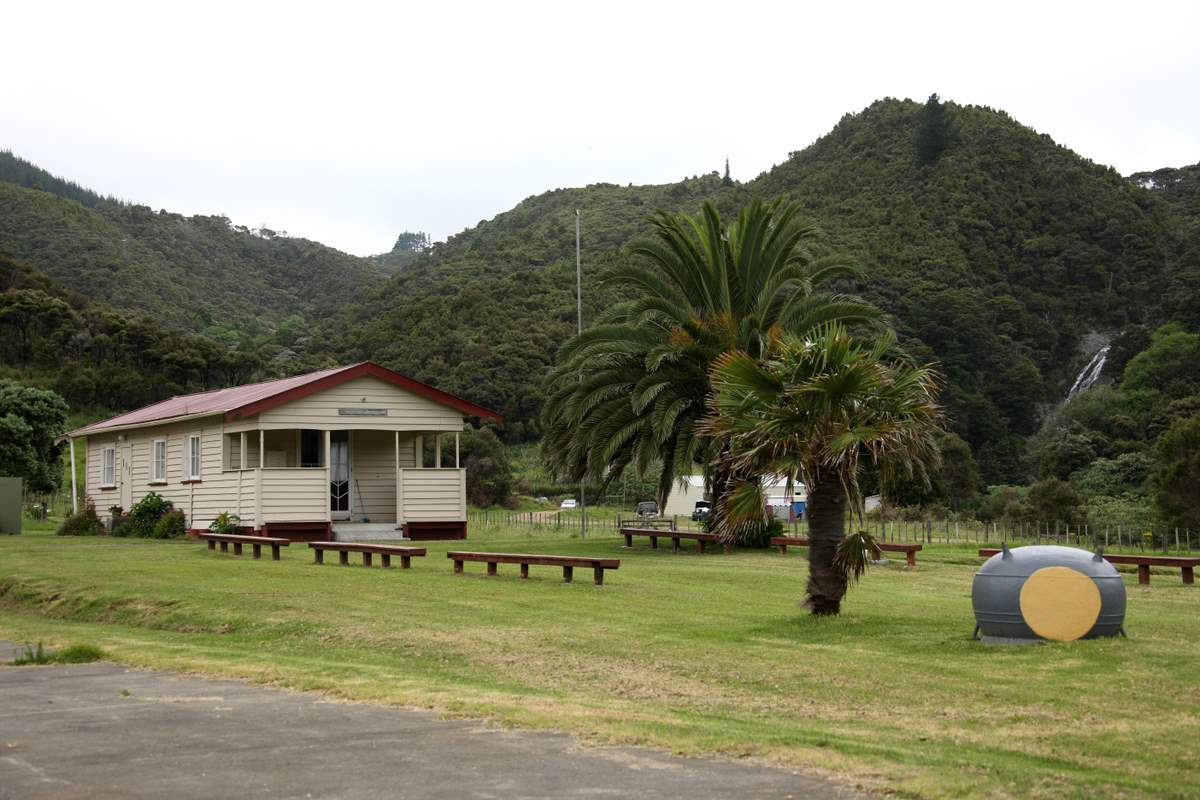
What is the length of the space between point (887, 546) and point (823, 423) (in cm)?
1184

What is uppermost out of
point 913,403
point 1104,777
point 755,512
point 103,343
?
point 103,343

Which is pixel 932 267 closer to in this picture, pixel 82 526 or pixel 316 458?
pixel 316 458

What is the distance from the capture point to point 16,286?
9044 cm

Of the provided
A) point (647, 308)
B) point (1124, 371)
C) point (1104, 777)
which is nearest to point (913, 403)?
point (1104, 777)

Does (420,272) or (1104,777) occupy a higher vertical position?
(420,272)

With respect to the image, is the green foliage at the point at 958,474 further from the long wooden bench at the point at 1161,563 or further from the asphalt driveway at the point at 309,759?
the asphalt driveway at the point at 309,759

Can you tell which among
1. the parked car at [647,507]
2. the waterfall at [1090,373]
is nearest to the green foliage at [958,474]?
the parked car at [647,507]

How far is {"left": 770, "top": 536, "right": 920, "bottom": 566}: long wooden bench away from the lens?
25.2m

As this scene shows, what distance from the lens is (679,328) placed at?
3027 centimetres

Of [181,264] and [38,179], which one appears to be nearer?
[181,264]

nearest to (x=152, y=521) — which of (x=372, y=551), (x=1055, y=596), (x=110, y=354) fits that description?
(x=372, y=551)

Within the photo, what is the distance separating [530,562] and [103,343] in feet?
230

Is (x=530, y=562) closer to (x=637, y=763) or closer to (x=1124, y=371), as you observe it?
(x=637, y=763)

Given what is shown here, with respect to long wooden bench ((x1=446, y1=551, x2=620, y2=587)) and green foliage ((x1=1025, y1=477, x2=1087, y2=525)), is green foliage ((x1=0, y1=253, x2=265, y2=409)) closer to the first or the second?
green foliage ((x1=1025, y1=477, x2=1087, y2=525))
